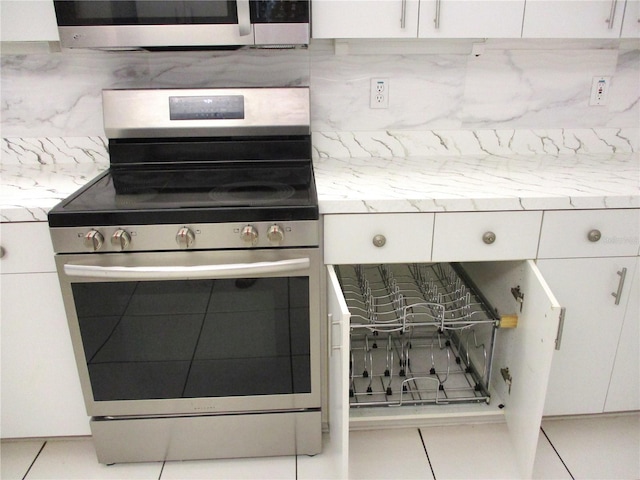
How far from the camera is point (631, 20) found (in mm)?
1481

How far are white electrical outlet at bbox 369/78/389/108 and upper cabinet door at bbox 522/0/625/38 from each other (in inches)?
18.9

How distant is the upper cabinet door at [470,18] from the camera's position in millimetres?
1444

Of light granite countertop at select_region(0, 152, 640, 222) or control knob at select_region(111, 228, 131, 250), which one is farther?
light granite countertop at select_region(0, 152, 640, 222)

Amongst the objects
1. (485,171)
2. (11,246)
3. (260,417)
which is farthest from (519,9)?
(11,246)

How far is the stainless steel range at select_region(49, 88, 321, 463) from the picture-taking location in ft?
4.14

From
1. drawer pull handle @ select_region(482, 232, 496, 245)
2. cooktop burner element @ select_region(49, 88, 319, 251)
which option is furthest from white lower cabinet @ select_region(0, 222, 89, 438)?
drawer pull handle @ select_region(482, 232, 496, 245)

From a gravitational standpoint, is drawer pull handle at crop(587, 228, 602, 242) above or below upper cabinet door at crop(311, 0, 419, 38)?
below

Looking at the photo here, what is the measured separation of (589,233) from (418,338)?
80 cm

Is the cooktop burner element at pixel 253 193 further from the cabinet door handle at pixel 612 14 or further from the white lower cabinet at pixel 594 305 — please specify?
the cabinet door handle at pixel 612 14

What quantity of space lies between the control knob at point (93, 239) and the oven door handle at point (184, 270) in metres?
0.06

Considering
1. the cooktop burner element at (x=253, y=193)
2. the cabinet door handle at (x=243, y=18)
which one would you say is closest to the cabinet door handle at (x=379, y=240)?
the cooktop burner element at (x=253, y=193)

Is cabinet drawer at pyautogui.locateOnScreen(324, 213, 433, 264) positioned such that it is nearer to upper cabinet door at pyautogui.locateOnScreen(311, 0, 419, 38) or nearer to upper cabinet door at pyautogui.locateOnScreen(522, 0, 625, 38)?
upper cabinet door at pyautogui.locateOnScreen(311, 0, 419, 38)

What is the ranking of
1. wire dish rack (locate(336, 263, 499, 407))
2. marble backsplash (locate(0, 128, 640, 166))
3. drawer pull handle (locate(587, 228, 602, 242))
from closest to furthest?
1. drawer pull handle (locate(587, 228, 602, 242))
2. wire dish rack (locate(336, 263, 499, 407))
3. marble backsplash (locate(0, 128, 640, 166))

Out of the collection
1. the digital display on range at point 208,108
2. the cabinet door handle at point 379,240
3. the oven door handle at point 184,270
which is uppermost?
the digital display on range at point 208,108
